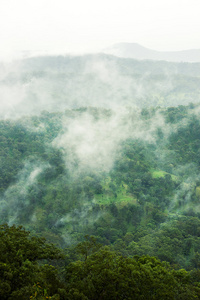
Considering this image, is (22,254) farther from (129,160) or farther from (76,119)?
(76,119)

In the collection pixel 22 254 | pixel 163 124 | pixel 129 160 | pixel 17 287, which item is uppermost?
pixel 163 124

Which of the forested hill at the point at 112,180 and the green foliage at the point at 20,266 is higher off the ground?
the forested hill at the point at 112,180

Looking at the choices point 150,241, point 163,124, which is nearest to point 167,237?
point 150,241

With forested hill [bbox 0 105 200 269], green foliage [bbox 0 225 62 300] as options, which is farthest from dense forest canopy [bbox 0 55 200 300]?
forested hill [bbox 0 105 200 269]

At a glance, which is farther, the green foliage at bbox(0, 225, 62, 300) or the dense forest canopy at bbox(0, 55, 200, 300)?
the dense forest canopy at bbox(0, 55, 200, 300)

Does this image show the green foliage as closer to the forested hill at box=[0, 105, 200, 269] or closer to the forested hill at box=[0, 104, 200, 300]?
the forested hill at box=[0, 104, 200, 300]

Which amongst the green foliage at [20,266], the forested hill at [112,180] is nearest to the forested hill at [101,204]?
the green foliage at [20,266]

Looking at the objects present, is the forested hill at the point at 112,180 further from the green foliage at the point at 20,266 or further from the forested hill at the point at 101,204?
the green foliage at the point at 20,266

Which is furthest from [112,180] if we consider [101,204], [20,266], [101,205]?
[20,266]

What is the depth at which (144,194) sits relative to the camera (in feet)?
208

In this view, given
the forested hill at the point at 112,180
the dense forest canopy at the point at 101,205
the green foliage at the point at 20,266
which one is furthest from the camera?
the forested hill at the point at 112,180

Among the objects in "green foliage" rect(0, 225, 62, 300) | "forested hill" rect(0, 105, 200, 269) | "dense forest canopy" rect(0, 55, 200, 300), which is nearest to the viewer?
"green foliage" rect(0, 225, 62, 300)

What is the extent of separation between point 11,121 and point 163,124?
6453 centimetres

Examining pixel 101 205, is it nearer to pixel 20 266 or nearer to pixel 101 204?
pixel 101 204
